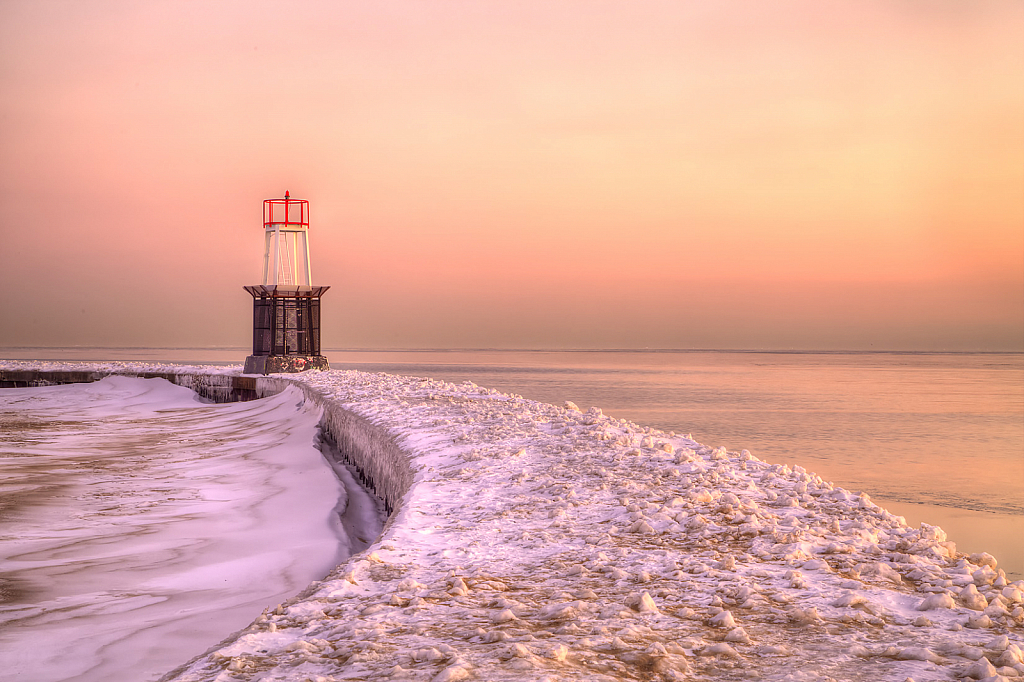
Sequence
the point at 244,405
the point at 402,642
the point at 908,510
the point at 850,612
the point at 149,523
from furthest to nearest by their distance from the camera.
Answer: the point at 244,405, the point at 908,510, the point at 149,523, the point at 850,612, the point at 402,642

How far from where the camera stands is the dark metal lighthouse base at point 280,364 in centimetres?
2664

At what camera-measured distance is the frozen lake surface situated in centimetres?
503

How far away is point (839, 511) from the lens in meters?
5.93

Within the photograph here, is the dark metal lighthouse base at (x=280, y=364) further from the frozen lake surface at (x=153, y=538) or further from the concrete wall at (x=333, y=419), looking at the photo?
the frozen lake surface at (x=153, y=538)

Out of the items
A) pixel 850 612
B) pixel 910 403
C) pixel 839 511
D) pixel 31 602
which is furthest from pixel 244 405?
pixel 910 403

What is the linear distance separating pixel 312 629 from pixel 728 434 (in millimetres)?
22969

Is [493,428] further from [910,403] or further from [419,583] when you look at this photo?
[910,403]

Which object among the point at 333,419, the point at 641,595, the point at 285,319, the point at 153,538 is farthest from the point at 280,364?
the point at 641,595

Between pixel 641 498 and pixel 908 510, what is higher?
pixel 641 498

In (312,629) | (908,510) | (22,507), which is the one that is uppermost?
(312,629)

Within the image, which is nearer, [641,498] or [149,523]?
[641,498]

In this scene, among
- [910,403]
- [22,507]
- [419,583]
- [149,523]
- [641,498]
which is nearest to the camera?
[419,583]

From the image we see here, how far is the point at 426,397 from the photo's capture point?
15102mm

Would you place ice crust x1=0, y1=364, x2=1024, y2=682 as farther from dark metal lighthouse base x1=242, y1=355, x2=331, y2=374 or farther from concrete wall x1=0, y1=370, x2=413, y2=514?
dark metal lighthouse base x1=242, y1=355, x2=331, y2=374
